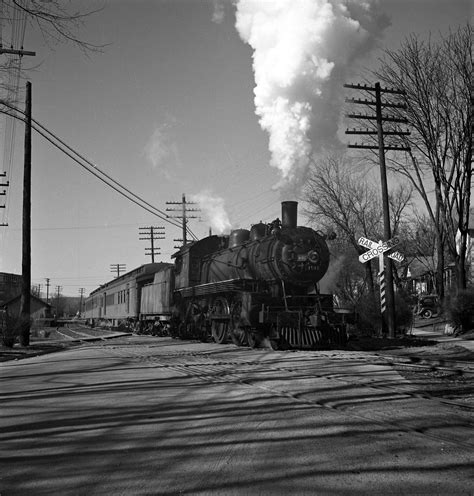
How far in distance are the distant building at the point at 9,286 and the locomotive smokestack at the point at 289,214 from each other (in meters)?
72.8

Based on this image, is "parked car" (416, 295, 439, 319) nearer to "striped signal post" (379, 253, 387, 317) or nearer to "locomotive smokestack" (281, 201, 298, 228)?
"striped signal post" (379, 253, 387, 317)

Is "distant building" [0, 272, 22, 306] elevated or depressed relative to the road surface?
elevated

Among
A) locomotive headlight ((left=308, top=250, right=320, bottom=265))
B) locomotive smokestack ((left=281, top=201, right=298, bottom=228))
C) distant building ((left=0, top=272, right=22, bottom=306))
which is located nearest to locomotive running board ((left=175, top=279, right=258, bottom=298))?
locomotive headlight ((left=308, top=250, right=320, bottom=265))

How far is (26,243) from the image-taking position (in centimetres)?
2050

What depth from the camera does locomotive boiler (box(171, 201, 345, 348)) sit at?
14.4 m

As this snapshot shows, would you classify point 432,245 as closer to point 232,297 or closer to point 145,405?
point 232,297

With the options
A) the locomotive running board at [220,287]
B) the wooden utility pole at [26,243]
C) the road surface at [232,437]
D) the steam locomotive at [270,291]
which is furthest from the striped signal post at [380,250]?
the wooden utility pole at [26,243]

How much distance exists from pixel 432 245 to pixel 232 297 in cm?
3690

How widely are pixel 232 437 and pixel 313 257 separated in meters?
10.8

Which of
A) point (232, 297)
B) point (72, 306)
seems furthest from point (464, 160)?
point (72, 306)

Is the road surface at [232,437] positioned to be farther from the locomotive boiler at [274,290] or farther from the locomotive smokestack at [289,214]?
the locomotive smokestack at [289,214]

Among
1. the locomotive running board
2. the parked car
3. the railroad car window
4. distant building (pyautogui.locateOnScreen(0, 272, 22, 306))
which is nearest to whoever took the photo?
the locomotive running board

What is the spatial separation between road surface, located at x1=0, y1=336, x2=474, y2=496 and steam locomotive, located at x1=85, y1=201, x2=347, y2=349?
18.3ft

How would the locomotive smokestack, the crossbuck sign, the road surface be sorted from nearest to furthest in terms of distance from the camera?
the road surface → the locomotive smokestack → the crossbuck sign
